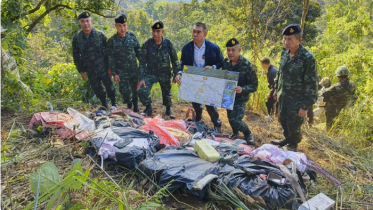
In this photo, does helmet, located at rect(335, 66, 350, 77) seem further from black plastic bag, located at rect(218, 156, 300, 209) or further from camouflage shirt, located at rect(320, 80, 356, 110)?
black plastic bag, located at rect(218, 156, 300, 209)

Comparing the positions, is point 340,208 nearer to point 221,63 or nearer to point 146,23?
point 221,63

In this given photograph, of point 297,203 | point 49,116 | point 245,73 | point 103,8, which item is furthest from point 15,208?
point 103,8

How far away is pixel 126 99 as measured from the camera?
15.2 feet

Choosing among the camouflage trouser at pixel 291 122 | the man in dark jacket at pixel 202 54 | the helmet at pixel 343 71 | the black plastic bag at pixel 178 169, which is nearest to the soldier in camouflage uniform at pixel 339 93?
the helmet at pixel 343 71

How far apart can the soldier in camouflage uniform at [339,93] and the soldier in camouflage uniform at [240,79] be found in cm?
238

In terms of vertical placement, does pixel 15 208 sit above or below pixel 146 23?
below

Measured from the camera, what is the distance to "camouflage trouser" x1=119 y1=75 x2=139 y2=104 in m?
4.49

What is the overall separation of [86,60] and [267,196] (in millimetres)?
3596

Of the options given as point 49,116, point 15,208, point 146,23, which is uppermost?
point 146,23

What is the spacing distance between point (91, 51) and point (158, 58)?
116cm

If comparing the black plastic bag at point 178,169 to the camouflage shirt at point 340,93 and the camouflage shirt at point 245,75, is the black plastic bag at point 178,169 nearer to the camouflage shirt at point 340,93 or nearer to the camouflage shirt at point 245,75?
the camouflage shirt at point 245,75

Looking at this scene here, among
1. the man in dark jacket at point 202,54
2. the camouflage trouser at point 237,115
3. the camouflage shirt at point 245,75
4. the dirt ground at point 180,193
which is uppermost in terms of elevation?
the man in dark jacket at point 202,54

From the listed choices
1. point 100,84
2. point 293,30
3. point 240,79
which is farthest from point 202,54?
point 100,84

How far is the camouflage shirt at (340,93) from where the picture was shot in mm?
4875
